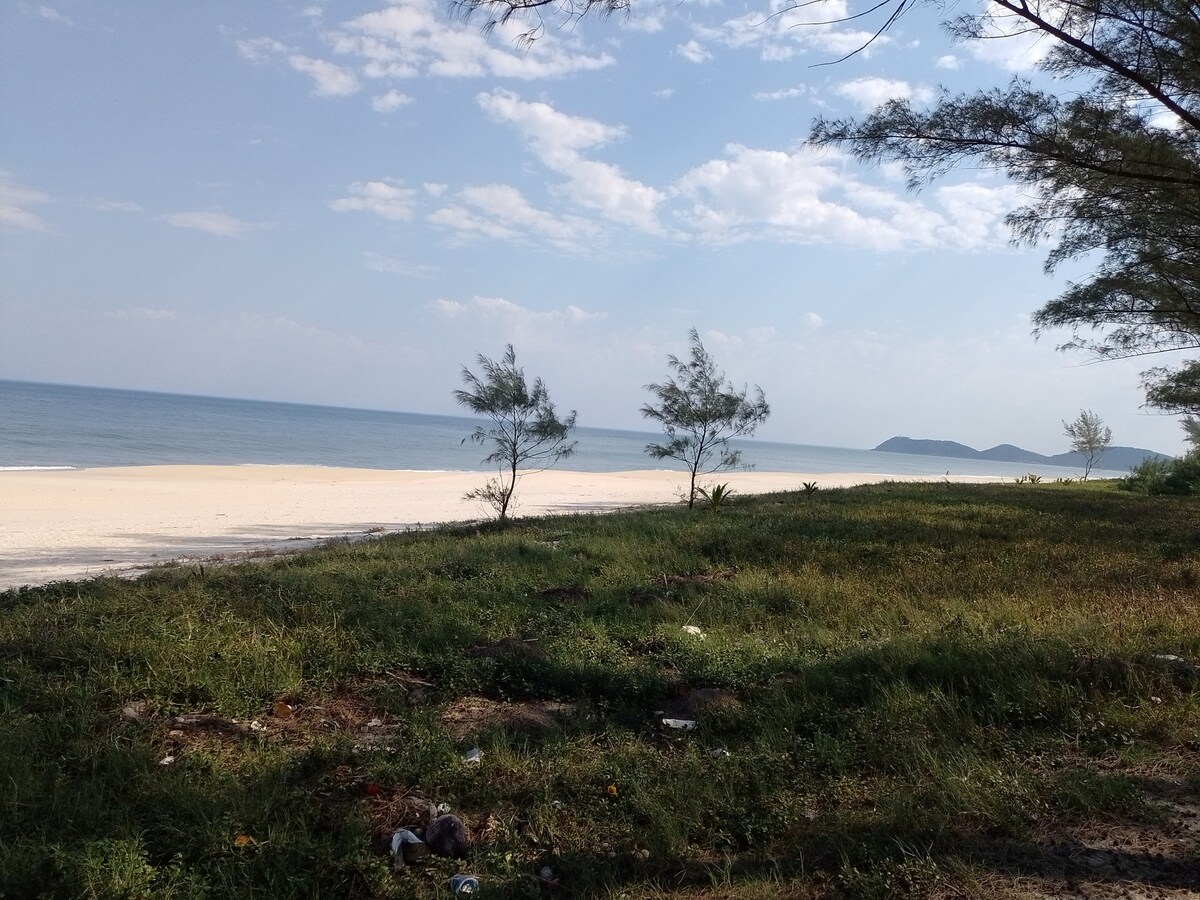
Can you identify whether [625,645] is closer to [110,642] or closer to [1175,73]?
[110,642]

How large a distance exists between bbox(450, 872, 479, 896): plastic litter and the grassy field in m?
0.08

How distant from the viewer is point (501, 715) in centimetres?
463

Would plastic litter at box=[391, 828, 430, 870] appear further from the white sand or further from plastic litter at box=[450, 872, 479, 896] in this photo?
the white sand

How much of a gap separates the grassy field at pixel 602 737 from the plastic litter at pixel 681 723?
77 mm

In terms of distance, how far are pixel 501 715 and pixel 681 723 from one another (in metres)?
1.07

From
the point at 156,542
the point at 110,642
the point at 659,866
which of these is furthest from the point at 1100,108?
the point at 156,542

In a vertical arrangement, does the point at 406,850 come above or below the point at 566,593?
below

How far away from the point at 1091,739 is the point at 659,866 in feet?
8.27

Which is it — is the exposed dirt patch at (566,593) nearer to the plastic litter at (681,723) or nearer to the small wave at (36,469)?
the plastic litter at (681,723)

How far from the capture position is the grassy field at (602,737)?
3059 millimetres

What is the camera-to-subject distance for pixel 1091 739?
407 centimetres

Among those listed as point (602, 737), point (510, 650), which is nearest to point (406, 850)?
point (602, 737)

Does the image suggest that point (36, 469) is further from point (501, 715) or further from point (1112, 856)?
point (1112, 856)

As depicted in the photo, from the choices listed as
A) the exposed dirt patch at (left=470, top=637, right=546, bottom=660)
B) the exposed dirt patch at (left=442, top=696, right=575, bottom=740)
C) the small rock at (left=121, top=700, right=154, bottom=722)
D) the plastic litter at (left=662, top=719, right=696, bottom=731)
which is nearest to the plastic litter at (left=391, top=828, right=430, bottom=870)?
the exposed dirt patch at (left=442, top=696, right=575, bottom=740)
